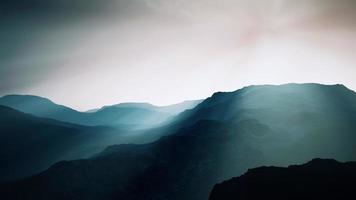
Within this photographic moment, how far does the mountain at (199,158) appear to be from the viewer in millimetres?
82188

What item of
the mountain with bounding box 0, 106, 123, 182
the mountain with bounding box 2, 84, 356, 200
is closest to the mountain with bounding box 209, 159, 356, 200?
the mountain with bounding box 2, 84, 356, 200

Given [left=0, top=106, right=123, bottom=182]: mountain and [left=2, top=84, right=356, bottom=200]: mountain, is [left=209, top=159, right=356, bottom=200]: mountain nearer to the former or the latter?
[left=2, top=84, right=356, bottom=200]: mountain

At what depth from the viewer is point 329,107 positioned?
134m

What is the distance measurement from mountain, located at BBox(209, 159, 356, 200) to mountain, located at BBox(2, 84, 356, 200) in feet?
130

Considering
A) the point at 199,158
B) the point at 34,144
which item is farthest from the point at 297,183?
the point at 34,144

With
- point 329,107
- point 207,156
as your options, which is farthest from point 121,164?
point 329,107

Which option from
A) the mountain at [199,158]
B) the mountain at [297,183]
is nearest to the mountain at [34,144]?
the mountain at [199,158]

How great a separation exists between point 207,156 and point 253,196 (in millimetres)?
54950

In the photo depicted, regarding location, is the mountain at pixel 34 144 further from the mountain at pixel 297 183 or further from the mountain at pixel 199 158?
the mountain at pixel 297 183

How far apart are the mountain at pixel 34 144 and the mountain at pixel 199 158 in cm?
5028

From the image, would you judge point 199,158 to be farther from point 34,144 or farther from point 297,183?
point 34,144

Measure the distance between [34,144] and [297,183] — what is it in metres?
147

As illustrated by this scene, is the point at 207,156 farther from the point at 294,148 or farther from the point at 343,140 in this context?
the point at 343,140

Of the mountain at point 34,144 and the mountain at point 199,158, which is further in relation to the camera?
the mountain at point 34,144
